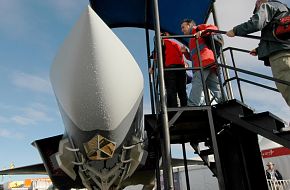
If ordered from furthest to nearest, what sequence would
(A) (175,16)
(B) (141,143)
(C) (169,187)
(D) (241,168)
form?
1. (A) (175,16)
2. (D) (241,168)
3. (B) (141,143)
4. (C) (169,187)

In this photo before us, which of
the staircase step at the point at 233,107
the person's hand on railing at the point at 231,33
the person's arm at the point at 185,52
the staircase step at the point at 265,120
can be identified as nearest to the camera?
the staircase step at the point at 265,120

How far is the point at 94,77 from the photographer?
3424 millimetres

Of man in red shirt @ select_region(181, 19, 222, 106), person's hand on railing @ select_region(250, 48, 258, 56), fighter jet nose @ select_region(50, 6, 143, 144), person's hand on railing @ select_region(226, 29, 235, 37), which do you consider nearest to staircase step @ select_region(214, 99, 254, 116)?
man in red shirt @ select_region(181, 19, 222, 106)

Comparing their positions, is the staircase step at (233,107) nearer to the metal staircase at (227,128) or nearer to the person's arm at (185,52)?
the metal staircase at (227,128)

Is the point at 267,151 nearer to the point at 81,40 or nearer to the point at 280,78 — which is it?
the point at 280,78

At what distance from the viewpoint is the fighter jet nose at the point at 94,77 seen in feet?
11.1

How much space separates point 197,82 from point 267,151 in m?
12.3

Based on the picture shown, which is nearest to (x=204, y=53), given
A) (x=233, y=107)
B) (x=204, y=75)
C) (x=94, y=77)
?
(x=204, y=75)

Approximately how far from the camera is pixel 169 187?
397 cm

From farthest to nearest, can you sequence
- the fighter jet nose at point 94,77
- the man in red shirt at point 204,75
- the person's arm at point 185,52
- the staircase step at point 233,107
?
1. the person's arm at point 185,52
2. the man in red shirt at point 204,75
3. the staircase step at point 233,107
4. the fighter jet nose at point 94,77

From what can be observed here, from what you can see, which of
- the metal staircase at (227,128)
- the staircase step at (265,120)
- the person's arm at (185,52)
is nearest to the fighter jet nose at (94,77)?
the metal staircase at (227,128)

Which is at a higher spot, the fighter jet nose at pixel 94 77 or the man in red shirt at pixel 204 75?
the man in red shirt at pixel 204 75

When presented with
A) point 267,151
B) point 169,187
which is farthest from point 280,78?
point 267,151

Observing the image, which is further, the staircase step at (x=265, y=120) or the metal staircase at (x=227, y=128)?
the metal staircase at (x=227, y=128)
